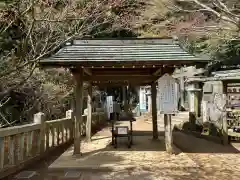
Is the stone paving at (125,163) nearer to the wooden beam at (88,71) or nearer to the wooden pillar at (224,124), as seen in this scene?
the wooden beam at (88,71)

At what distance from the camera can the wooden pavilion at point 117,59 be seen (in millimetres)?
8156

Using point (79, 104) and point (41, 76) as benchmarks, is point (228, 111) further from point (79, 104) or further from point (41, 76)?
point (41, 76)

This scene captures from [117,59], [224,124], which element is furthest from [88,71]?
[224,124]

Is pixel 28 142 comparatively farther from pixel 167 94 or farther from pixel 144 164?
pixel 167 94

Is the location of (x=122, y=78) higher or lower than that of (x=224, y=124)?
higher

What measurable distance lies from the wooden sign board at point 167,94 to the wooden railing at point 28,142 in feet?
10.6

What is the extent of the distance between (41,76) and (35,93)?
2.54ft

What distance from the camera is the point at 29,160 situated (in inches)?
304

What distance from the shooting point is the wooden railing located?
21.3 ft

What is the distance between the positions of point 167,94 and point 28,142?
3.83 m

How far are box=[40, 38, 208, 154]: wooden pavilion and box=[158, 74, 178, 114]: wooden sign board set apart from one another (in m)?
0.23

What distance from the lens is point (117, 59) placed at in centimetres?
828

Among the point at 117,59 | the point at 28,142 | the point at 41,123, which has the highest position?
the point at 117,59

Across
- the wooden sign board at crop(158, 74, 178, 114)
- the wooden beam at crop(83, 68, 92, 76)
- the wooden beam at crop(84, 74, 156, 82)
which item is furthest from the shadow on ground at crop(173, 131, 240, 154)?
the wooden beam at crop(83, 68, 92, 76)
